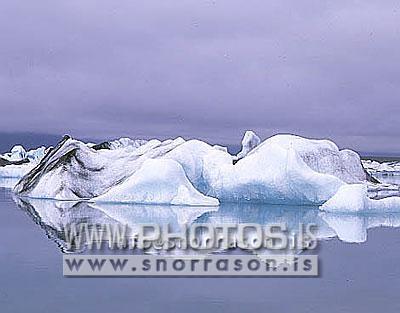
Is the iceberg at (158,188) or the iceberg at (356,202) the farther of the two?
the iceberg at (158,188)

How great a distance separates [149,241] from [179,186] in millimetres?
6006

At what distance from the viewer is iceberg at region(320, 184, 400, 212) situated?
12688 millimetres

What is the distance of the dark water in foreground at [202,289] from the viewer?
4.85 meters

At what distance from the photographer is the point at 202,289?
17.7 feet

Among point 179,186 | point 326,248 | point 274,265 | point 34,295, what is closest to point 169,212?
point 179,186

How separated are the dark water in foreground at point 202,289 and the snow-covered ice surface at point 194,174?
6.00 meters

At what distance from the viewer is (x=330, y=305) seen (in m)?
4.94

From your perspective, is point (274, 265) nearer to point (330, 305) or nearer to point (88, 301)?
point (330, 305)

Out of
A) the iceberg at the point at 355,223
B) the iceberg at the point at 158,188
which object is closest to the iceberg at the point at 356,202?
the iceberg at the point at 355,223

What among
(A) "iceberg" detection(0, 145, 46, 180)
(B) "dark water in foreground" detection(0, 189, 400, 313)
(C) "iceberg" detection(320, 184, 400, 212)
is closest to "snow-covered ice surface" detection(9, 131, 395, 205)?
(C) "iceberg" detection(320, 184, 400, 212)

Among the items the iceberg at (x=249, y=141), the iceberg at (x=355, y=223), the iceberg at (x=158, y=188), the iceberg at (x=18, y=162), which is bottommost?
the iceberg at (x=355, y=223)

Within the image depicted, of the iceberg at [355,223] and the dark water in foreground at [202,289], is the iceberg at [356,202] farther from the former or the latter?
the dark water in foreground at [202,289]

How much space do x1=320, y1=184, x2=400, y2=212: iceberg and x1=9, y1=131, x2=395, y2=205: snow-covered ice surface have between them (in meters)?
0.85

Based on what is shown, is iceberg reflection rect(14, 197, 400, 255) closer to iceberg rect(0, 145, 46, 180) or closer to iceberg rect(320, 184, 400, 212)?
iceberg rect(320, 184, 400, 212)
